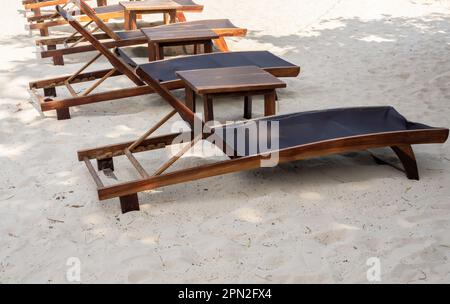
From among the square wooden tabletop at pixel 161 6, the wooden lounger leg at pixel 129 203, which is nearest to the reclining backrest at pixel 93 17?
the square wooden tabletop at pixel 161 6

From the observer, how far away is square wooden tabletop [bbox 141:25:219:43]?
228 inches

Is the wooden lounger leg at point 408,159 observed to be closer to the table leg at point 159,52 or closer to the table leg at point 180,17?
the table leg at point 159,52

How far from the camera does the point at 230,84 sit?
4.34 m

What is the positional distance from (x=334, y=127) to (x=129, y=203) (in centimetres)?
148

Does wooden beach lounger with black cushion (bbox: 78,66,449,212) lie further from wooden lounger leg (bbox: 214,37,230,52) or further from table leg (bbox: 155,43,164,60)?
wooden lounger leg (bbox: 214,37,230,52)

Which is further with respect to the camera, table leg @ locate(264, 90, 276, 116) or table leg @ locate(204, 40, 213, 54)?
table leg @ locate(204, 40, 213, 54)

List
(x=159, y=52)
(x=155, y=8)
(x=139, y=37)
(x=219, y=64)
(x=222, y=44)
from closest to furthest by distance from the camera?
(x=219, y=64)
(x=159, y=52)
(x=222, y=44)
(x=139, y=37)
(x=155, y=8)

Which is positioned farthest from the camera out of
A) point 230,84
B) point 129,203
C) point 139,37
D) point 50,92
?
point 139,37

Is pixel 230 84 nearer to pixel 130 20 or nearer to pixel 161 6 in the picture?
pixel 161 6

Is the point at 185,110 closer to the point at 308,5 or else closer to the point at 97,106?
the point at 97,106

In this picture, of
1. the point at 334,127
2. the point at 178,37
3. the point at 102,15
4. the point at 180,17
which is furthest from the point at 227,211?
the point at 102,15

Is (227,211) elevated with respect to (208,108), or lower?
lower

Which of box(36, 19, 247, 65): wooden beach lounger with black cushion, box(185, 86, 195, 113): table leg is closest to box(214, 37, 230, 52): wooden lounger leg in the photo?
box(36, 19, 247, 65): wooden beach lounger with black cushion
